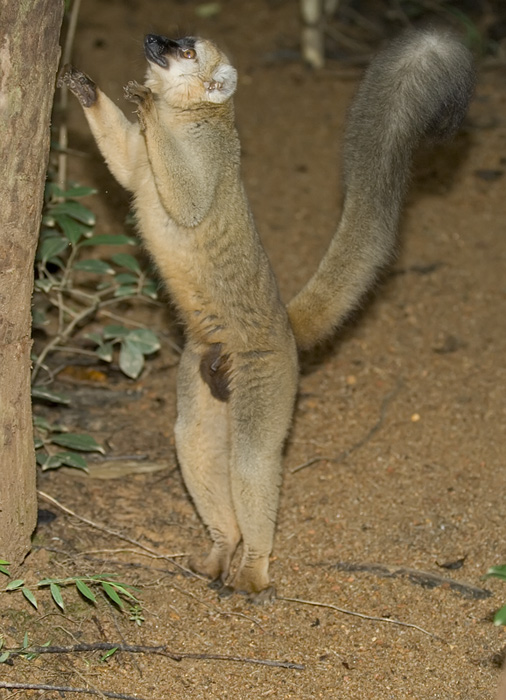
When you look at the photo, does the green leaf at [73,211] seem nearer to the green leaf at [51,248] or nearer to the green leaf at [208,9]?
the green leaf at [51,248]

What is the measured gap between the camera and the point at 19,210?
414 cm

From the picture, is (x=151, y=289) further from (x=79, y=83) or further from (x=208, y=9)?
(x=208, y=9)

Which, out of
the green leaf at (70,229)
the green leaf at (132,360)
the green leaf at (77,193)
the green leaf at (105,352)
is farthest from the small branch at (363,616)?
the green leaf at (77,193)

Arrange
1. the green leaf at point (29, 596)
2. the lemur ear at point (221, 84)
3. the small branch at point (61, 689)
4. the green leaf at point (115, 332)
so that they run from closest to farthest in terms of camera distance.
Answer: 1. the small branch at point (61, 689)
2. the green leaf at point (29, 596)
3. the lemur ear at point (221, 84)
4. the green leaf at point (115, 332)

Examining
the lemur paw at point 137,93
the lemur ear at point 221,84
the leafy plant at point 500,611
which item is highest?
the lemur paw at point 137,93

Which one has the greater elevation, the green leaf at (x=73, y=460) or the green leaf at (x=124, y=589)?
the green leaf at (x=124, y=589)

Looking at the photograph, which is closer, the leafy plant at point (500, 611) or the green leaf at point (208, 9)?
the leafy plant at point (500, 611)

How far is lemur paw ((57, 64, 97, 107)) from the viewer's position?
4.94m

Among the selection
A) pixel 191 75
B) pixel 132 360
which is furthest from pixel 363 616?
pixel 191 75

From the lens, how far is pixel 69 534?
17.7 ft

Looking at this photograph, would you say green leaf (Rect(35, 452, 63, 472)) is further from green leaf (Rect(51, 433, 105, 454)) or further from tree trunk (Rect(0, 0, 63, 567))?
tree trunk (Rect(0, 0, 63, 567))

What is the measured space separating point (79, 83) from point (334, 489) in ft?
9.74

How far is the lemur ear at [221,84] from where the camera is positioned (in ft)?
16.5

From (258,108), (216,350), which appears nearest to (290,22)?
(258,108)
